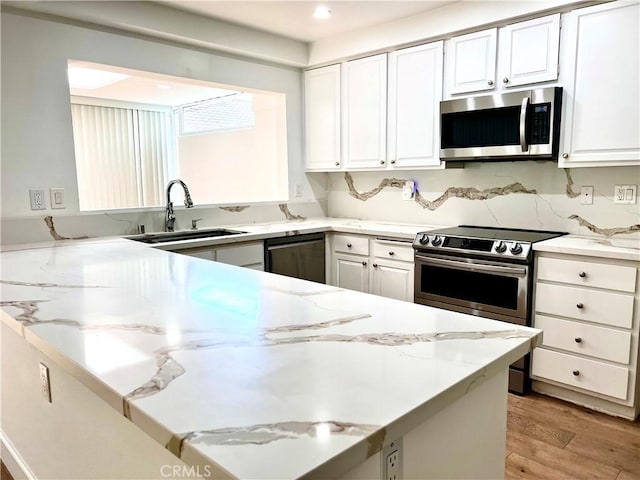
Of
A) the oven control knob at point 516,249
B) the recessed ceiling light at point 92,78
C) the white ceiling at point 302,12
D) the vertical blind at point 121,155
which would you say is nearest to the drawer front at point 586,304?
the oven control knob at point 516,249

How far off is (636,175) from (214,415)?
294cm

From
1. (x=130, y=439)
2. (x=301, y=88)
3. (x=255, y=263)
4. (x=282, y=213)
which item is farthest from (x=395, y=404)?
(x=301, y=88)

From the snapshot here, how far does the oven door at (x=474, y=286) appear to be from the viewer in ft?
8.95

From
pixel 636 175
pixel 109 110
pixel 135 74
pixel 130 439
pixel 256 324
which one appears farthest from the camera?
pixel 109 110

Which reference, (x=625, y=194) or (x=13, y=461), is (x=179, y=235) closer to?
(x=13, y=461)

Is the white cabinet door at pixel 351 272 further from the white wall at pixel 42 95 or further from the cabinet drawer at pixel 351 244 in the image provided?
the white wall at pixel 42 95

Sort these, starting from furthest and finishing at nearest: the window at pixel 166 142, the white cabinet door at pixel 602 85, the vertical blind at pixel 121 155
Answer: the vertical blind at pixel 121 155, the window at pixel 166 142, the white cabinet door at pixel 602 85

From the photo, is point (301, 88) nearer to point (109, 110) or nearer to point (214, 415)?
point (109, 110)

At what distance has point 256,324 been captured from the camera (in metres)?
1.25

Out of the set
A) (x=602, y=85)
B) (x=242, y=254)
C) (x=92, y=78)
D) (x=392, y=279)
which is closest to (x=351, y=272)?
(x=392, y=279)

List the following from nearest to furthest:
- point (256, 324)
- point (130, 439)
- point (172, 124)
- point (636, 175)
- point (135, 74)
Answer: point (130, 439), point (256, 324), point (636, 175), point (135, 74), point (172, 124)

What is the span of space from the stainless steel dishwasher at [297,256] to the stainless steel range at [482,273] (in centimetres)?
89

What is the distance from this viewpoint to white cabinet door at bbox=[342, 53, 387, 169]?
12.1 ft

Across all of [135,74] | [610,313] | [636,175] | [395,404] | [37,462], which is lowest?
[37,462]
